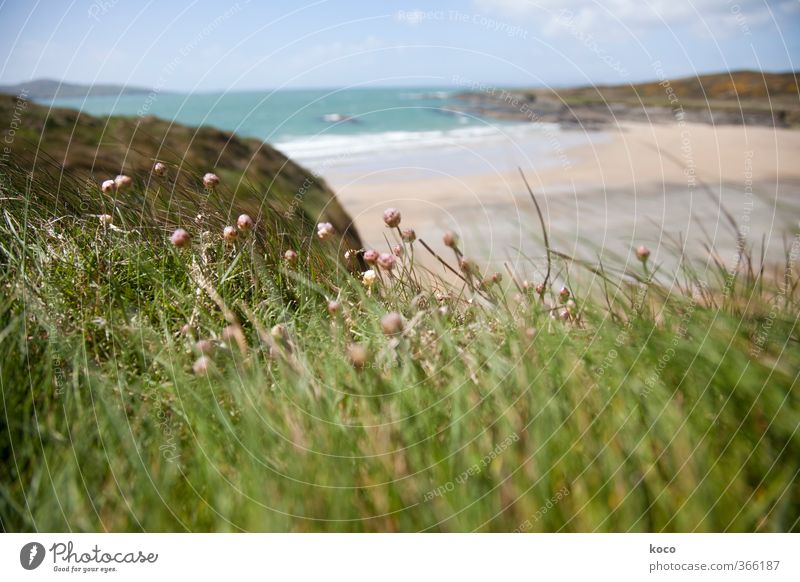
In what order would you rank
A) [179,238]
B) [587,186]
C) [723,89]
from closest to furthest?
[179,238] → [723,89] → [587,186]

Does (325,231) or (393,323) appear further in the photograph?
(325,231)

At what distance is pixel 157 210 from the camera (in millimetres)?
2000

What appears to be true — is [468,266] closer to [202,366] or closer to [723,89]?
[202,366]

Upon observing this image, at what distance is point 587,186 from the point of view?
12508 millimetres

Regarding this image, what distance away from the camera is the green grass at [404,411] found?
3.61 ft

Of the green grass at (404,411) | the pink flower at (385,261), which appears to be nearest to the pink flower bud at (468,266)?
the green grass at (404,411)

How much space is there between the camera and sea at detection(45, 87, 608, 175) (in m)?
15.2

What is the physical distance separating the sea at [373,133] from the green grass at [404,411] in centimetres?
785

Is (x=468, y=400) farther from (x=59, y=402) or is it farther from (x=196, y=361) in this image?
(x=59, y=402)

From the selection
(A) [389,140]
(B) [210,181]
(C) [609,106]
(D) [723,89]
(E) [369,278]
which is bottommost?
(E) [369,278]

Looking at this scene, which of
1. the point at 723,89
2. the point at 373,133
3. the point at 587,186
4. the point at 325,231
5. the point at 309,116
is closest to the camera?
the point at 325,231

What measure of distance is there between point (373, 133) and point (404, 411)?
Result: 21240mm

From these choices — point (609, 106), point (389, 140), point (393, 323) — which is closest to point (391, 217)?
point (393, 323)
